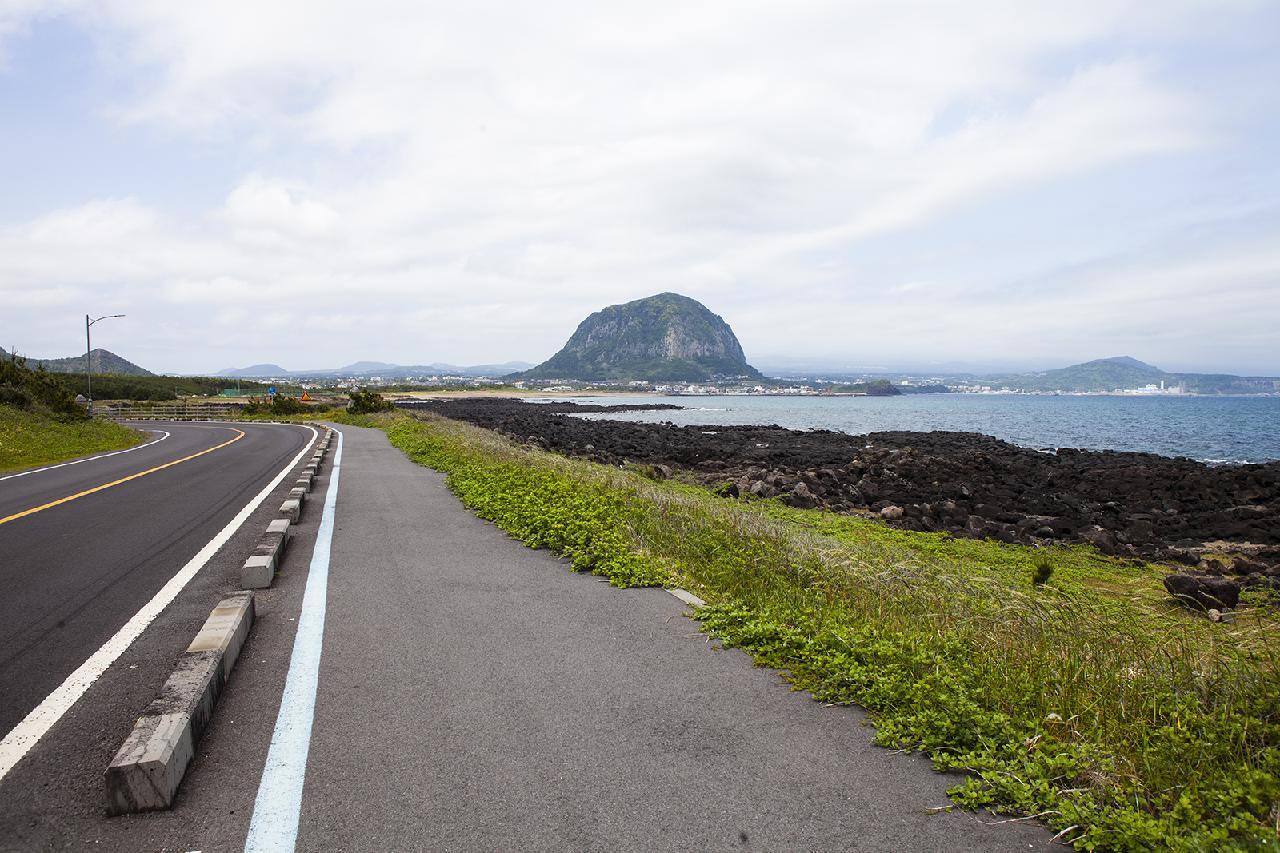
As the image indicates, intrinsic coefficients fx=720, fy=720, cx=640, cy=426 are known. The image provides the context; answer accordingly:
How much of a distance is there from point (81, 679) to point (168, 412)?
216 ft

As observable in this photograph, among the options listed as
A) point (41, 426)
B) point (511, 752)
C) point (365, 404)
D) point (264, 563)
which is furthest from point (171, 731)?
point (365, 404)

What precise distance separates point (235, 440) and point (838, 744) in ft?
107

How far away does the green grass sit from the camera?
21969 mm

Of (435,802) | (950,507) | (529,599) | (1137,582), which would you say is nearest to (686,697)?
(435,802)

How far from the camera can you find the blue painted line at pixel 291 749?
306cm

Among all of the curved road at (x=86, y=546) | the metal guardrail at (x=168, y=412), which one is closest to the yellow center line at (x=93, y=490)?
the curved road at (x=86, y=546)

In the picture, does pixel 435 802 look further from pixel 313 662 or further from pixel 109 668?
pixel 109 668

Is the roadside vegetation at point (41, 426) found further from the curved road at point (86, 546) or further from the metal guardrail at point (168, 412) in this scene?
the metal guardrail at point (168, 412)

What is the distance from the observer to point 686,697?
4.54 metres

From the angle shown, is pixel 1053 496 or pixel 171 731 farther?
pixel 1053 496

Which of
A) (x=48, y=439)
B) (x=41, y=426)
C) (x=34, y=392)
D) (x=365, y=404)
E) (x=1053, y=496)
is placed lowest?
(x=1053, y=496)

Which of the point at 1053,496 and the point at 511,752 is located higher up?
the point at 511,752

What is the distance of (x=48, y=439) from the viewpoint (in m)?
25.5

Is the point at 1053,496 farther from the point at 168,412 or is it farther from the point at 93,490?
the point at 168,412
